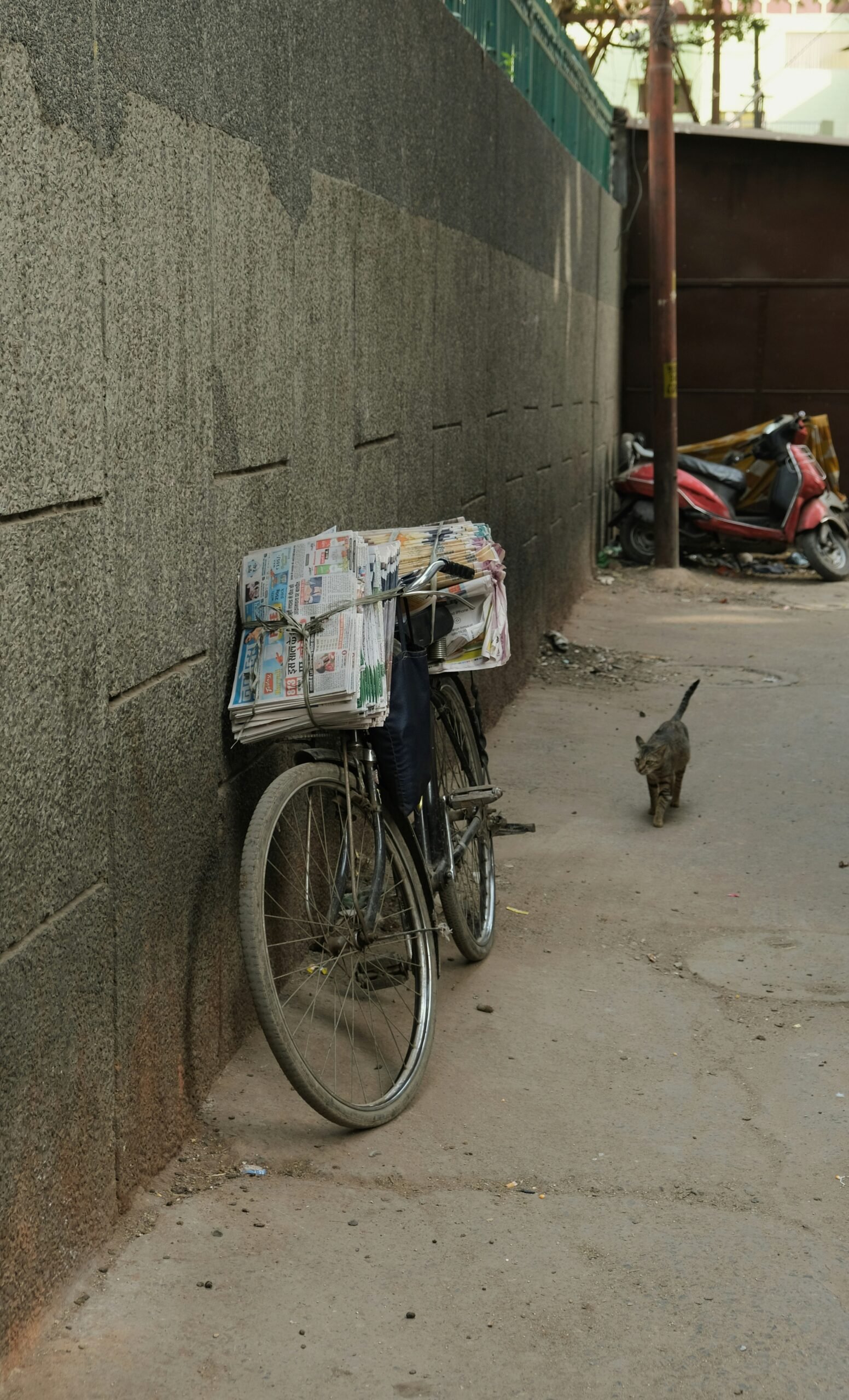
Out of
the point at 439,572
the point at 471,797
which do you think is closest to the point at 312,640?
the point at 439,572

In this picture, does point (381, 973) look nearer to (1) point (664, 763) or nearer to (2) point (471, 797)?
(2) point (471, 797)

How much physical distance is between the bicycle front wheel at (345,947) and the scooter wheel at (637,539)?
10259mm

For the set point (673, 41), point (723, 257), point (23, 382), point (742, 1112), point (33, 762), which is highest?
point (673, 41)

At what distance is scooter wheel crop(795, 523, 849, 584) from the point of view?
13039mm

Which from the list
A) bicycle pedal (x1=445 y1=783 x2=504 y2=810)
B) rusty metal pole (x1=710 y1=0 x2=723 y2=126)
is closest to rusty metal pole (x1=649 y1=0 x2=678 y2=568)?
bicycle pedal (x1=445 y1=783 x2=504 y2=810)

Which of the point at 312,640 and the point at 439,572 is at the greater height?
the point at 439,572

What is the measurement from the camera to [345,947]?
3.56 meters

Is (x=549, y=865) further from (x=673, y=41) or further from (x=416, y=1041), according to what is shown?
(x=673, y=41)

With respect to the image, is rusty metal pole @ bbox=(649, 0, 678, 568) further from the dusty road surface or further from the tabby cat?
the dusty road surface

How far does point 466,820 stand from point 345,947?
3.57ft

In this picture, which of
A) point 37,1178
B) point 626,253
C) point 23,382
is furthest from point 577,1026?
point 626,253

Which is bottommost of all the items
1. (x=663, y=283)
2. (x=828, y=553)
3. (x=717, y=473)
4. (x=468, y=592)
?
(x=828, y=553)

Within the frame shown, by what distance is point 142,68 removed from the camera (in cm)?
284

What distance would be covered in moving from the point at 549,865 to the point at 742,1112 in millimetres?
1972
